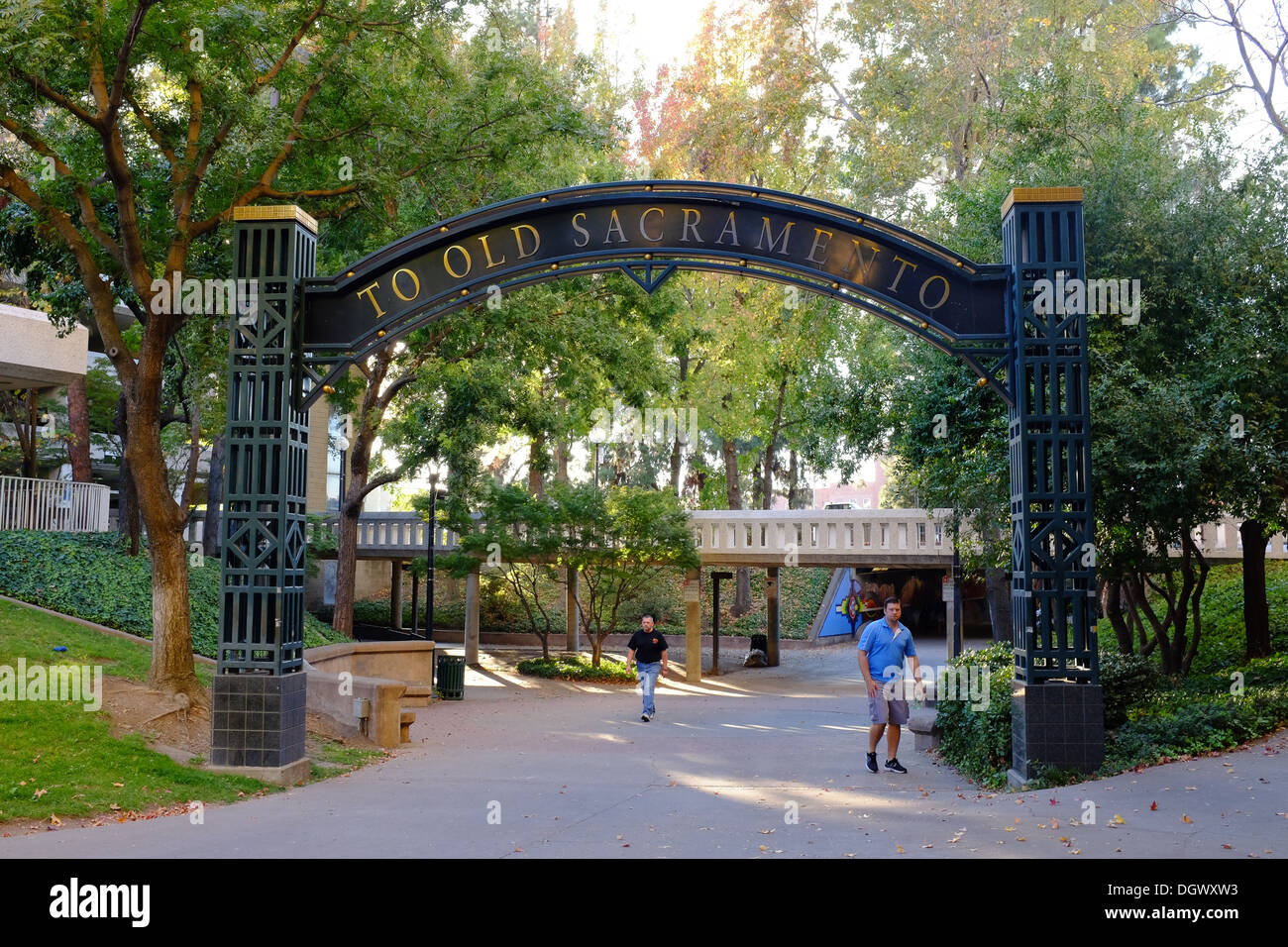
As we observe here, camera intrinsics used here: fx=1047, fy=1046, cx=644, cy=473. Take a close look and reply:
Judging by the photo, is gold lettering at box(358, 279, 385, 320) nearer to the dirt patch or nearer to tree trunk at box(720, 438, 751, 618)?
the dirt patch

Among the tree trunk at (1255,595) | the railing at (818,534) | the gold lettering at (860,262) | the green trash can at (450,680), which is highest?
the gold lettering at (860,262)

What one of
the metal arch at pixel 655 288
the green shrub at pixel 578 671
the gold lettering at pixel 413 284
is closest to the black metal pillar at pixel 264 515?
the metal arch at pixel 655 288

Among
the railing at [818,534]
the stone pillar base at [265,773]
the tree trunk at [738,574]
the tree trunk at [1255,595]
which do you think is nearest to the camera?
the stone pillar base at [265,773]

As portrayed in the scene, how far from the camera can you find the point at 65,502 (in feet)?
65.7

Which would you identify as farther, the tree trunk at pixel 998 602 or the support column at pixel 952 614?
the support column at pixel 952 614

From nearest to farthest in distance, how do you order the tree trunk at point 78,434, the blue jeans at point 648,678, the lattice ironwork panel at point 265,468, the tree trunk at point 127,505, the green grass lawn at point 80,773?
the green grass lawn at point 80,773 < the lattice ironwork panel at point 265,468 < the blue jeans at point 648,678 < the tree trunk at point 127,505 < the tree trunk at point 78,434

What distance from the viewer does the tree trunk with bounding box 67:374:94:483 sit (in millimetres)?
23234

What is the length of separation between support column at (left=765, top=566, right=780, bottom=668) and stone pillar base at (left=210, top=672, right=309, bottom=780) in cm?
2151

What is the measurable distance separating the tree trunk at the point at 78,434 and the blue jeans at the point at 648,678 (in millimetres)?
14207

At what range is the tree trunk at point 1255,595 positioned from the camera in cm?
1259

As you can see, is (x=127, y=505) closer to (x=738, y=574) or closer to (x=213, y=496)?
(x=213, y=496)

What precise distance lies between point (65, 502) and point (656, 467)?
40053 millimetres

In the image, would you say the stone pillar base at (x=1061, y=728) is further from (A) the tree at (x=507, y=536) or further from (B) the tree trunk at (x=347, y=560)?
(A) the tree at (x=507, y=536)

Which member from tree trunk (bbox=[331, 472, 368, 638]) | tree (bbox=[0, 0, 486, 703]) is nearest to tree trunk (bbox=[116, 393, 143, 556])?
tree trunk (bbox=[331, 472, 368, 638])
